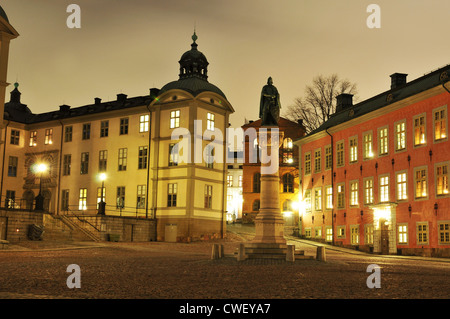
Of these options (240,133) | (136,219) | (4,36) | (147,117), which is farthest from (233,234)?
(240,133)

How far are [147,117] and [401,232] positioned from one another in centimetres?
2087

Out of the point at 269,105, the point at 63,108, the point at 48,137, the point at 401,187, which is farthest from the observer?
the point at 63,108

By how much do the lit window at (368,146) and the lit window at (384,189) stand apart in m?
2.12

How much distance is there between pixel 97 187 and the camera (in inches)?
1741

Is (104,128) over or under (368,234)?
over

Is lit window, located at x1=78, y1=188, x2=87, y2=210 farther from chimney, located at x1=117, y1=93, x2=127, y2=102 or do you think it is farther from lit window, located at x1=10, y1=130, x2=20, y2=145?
lit window, located at x1=10, y1=130, x2=20, y2=145

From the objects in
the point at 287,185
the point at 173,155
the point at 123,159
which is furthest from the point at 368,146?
the point at 287,185

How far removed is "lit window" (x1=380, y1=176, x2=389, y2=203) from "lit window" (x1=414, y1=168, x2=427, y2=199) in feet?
9.44

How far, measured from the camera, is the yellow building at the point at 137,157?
132 feet

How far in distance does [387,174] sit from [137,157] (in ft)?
62.0

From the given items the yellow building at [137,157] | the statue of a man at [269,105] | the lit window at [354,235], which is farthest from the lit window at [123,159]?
the statue of a man at [269,105]

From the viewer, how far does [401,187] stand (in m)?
32.0

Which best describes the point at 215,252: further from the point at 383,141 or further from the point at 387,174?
the point at 383,141
